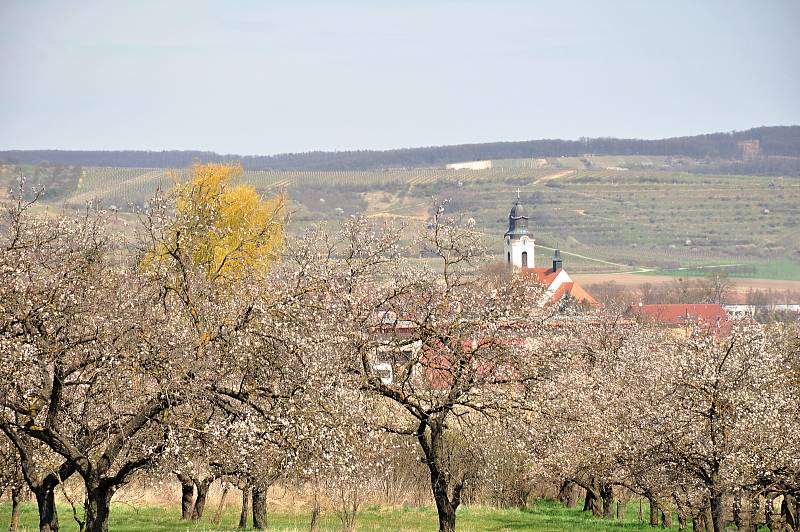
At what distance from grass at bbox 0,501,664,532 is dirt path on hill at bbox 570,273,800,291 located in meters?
137

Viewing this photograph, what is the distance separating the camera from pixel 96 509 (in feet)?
62.0

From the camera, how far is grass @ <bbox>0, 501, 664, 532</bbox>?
28.4m

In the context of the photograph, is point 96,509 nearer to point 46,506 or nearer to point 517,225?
point 46,506

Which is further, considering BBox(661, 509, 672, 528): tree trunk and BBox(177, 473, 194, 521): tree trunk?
BBox(661, 509, 672, 528): tree trunk

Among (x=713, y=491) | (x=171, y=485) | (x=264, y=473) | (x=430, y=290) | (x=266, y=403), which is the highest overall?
(x=430, y=290)

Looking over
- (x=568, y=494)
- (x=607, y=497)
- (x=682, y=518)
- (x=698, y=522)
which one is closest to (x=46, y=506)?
(x=698, y=522)

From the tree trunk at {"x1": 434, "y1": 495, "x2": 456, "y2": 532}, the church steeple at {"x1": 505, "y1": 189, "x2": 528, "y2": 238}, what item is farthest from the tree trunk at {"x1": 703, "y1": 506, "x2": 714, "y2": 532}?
the church steeple at {"x1": 505, "y1": 189, "x2": 528, "y2": 238}

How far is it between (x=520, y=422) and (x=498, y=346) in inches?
64.4

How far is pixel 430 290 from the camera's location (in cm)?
2334

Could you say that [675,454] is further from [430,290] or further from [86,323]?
[86,323]

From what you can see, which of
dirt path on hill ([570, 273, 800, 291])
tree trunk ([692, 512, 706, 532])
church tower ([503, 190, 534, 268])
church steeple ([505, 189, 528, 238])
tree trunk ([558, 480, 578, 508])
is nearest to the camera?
tree trunk ([692, 512, 706, 532])

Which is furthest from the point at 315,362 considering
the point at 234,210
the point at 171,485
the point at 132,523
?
the point at 234,210

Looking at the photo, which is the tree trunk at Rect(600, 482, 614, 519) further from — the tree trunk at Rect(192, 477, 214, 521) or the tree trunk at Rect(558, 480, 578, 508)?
the tree trunk at Rect(192, 477, 214, 521)

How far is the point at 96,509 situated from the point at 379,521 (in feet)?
44.7
